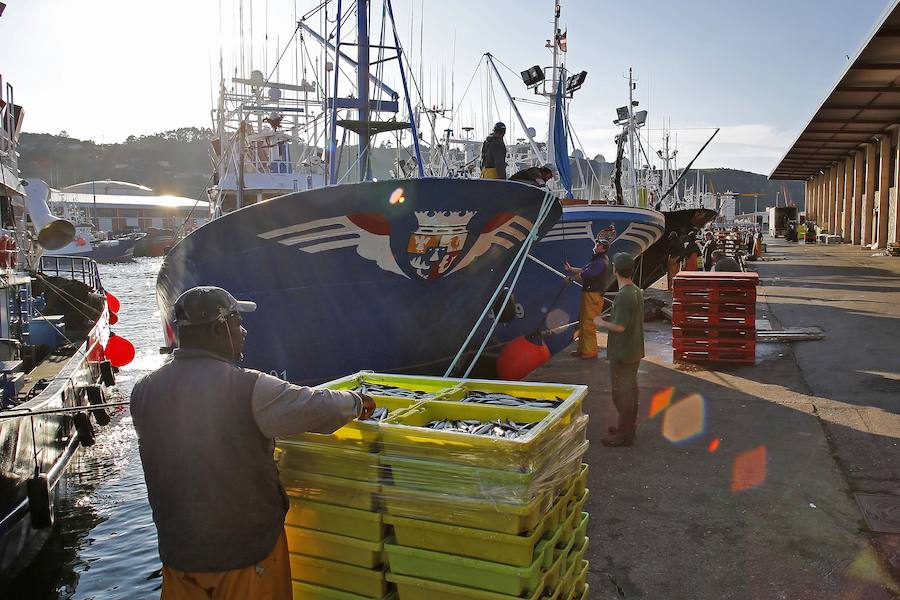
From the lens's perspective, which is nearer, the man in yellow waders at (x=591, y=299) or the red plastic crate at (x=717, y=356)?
the red plastic crate at (x=717, y=356)

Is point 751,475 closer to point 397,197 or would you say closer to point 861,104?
point 397,197

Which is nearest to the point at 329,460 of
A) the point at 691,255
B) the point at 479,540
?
the point at 479,540

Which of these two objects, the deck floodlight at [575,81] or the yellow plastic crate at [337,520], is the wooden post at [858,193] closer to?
the deck floodlight at [575,81]

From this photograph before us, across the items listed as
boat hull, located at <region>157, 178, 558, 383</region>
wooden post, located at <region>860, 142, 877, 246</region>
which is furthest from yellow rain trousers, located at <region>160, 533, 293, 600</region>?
wooden post, located at <region>860, 142, 877, 246</region>

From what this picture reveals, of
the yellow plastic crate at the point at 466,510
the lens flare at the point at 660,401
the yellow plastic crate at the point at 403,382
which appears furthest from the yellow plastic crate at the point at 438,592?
the lens flare at the point at 660,401

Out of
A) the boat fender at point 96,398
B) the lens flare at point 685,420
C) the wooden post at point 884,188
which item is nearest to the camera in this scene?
the lens flare at point 685,420

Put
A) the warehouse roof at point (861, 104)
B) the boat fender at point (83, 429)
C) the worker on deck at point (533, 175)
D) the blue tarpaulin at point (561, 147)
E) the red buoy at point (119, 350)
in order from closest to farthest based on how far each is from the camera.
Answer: the boat fender at point (83, 429) < the worker on deck at point (533, 175) < the red buoy at point (119, 350) < the blue tarpaulin at point (561, 147) < the warehouse roof at point (861, 104)

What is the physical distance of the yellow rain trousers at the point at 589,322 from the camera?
959 cm

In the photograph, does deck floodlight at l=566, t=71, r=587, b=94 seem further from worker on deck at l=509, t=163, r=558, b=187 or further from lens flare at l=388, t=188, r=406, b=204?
lens flare at l=388, t=188, r=406, b=204

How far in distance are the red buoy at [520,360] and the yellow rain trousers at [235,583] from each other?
6611 mm

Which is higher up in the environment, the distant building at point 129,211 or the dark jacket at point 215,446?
the distant building at point 129,211

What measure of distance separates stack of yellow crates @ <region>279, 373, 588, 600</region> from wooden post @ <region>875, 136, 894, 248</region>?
32.1 metres

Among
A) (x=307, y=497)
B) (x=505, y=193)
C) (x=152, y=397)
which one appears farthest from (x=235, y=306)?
(x=505, y=193)

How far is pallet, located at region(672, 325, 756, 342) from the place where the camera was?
8.59 m
